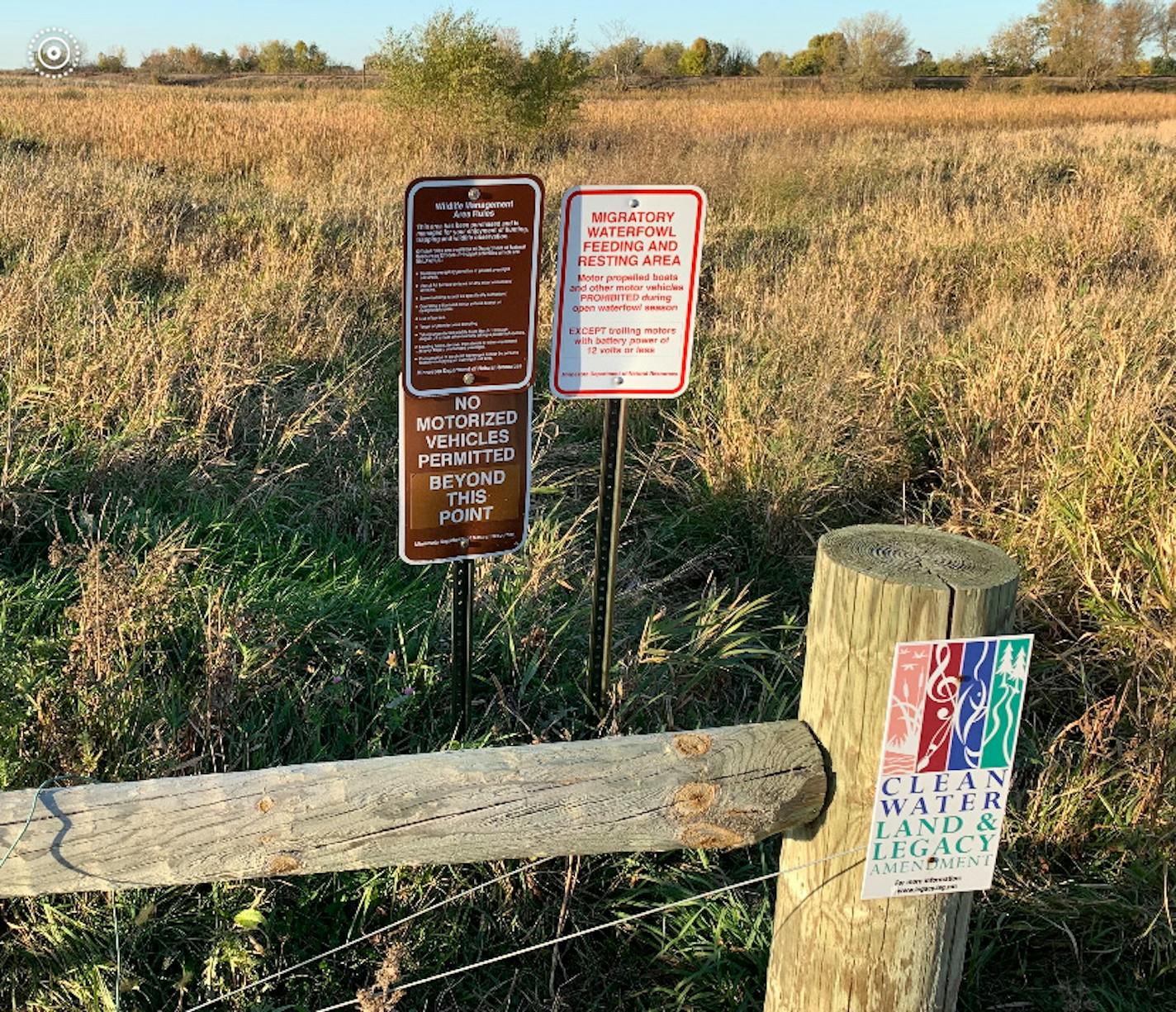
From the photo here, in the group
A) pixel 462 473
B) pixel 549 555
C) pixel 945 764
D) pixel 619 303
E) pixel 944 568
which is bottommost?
pixel 549 555

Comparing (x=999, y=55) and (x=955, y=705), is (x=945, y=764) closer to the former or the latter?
(x=955, y=705)

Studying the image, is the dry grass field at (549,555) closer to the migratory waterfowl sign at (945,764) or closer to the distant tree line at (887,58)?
the migratory waterfowl sign at (945,764)

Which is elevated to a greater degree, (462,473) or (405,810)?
(462,473)

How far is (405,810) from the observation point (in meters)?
1.57

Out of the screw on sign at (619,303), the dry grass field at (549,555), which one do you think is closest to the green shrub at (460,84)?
the dry grass field at (549,555)

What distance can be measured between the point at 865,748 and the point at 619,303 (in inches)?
53.1

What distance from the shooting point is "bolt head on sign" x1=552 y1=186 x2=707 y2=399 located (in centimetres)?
242

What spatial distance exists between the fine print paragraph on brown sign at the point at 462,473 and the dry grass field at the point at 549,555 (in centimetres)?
47

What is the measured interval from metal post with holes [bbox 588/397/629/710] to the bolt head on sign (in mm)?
113

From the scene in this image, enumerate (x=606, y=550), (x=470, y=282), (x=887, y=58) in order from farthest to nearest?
(x=887, y=58) < (x=606, y=550) < (x=470, y=282)

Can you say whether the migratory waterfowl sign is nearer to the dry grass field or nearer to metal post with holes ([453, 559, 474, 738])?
the dry grass field

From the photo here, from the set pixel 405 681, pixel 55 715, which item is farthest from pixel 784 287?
pixel 55 715

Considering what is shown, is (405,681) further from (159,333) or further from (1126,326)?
(1126,326)

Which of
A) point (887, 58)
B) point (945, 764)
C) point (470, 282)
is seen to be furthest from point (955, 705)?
point (887, 58)
